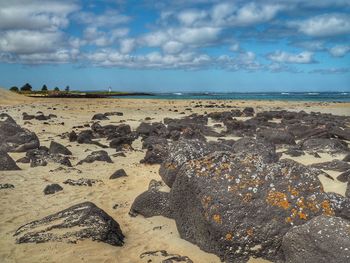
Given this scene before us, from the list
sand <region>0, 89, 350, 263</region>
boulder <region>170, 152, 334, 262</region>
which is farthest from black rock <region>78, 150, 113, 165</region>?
boulder <region>170, 152, 334, 262</region>

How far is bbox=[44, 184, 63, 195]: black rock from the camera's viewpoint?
443 inches

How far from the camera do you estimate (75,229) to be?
807 cm

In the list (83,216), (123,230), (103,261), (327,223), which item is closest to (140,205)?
(123,230)

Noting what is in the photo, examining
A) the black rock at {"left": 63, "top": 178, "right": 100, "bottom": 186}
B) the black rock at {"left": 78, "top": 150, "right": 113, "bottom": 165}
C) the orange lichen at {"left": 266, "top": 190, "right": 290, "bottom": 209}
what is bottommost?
the black rock at {"left": 63, "top": 178, "right": 100, "bottom": 186}

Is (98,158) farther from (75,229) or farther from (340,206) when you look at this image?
(340,206)

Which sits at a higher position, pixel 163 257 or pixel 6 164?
pixel 6 164

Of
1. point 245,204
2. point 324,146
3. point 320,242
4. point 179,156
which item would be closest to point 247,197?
point 245,204

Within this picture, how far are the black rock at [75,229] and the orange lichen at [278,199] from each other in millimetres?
2735

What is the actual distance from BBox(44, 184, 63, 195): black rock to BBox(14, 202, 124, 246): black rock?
2.78 meters

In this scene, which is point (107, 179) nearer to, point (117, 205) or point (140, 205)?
point (117, 205)

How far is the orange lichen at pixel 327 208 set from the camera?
23.6 ft

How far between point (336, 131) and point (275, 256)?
16.5m

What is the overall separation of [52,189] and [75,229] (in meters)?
3.54

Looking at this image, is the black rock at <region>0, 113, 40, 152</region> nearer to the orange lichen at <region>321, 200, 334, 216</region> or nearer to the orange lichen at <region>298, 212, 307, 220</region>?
the orange lichen at <region>298, 212, 307, 220</region>
